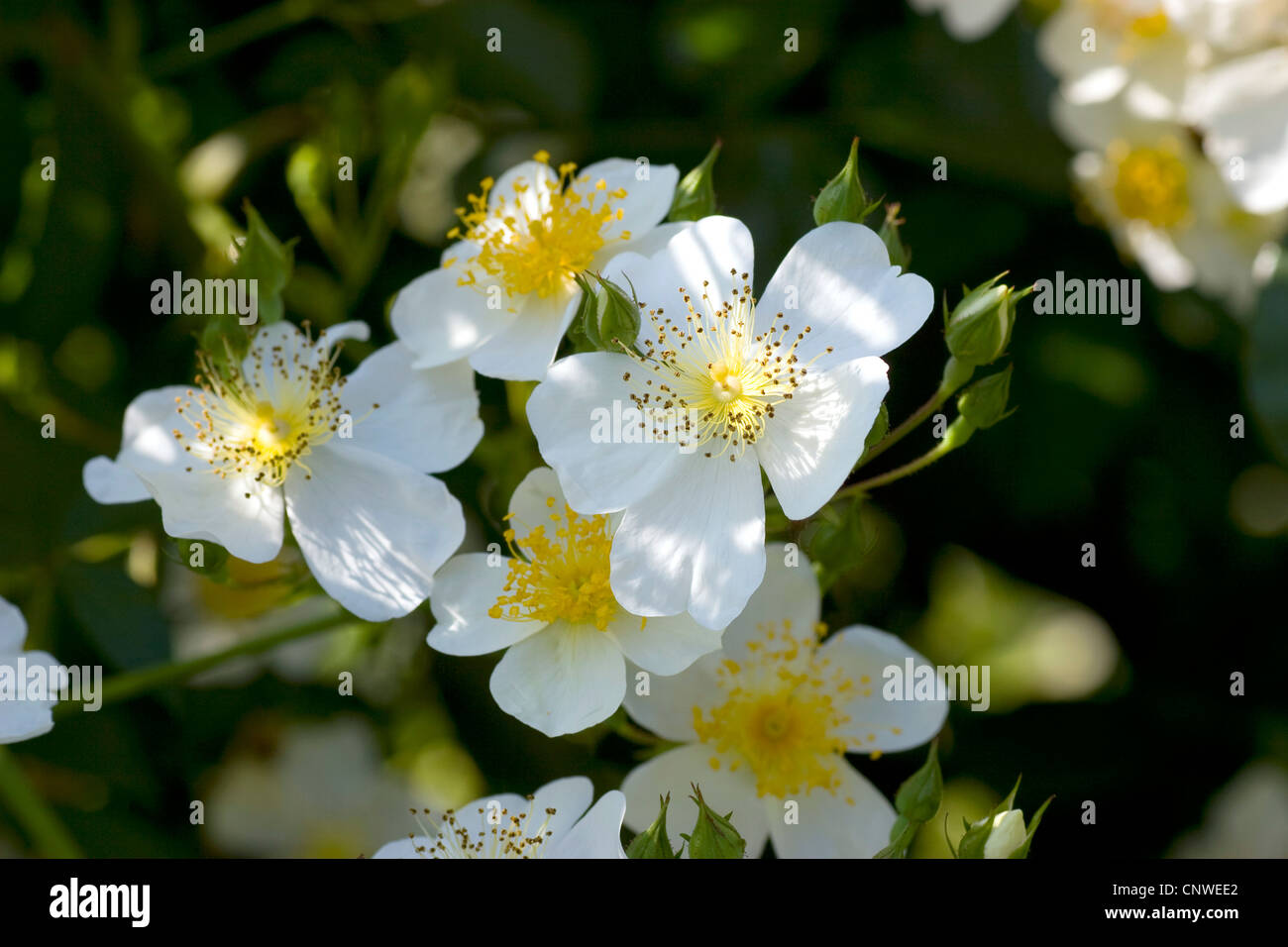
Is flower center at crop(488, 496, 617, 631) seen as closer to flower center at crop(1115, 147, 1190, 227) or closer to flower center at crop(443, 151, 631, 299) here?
flower center at crop(443, 151, 631, 299)

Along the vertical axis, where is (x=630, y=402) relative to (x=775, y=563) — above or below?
above

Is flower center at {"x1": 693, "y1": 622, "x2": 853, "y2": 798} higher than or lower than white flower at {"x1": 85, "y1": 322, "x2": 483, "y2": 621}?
lower

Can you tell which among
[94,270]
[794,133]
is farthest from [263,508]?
[794,133]

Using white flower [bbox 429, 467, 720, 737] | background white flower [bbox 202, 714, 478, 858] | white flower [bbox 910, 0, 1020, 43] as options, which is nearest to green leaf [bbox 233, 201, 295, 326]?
white flower [bbox 429, 467, 720, 737]

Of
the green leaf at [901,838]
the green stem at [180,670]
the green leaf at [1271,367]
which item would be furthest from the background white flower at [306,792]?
the green leaf at [1271,367]

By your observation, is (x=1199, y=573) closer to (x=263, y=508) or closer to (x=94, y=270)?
(x=263, y=508)

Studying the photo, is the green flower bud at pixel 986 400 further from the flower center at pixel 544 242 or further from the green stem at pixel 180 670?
the green stem at pixel 180 670
